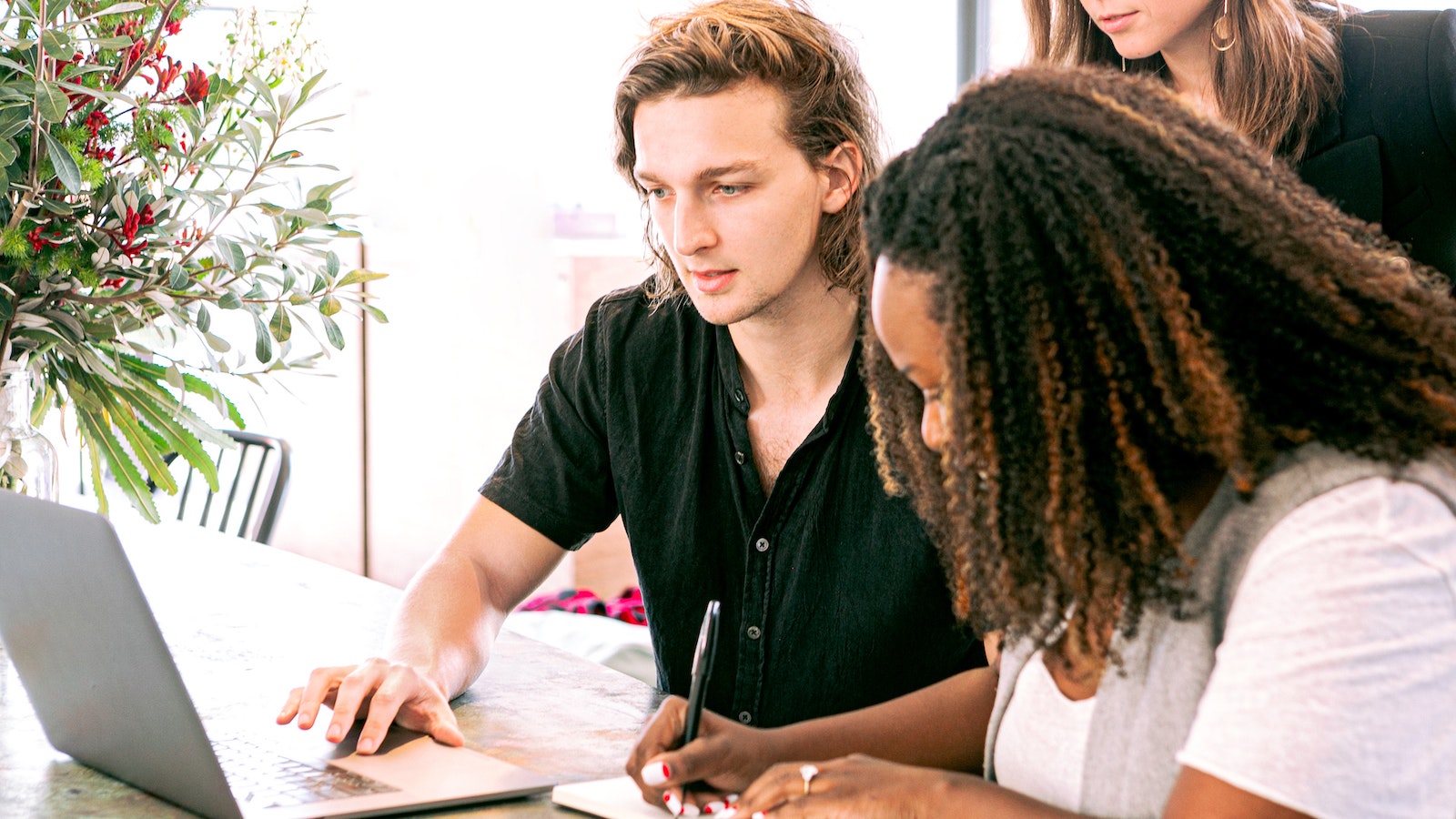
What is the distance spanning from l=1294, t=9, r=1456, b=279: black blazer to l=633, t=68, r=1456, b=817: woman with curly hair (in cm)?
76

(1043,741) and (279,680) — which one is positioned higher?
(1043,741)

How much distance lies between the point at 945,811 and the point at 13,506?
710mm

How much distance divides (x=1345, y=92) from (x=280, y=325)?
1244mm

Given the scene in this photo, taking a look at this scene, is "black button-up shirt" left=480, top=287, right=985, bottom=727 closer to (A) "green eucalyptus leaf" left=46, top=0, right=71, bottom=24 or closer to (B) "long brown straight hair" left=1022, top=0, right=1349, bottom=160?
(B) "long brown straight hair" left=1022, top=0, right=1349, bottom=160

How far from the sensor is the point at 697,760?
3.32 feet

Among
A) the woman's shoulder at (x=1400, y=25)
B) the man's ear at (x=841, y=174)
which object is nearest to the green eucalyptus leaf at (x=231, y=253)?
the man's ear at (x=841, y=174)

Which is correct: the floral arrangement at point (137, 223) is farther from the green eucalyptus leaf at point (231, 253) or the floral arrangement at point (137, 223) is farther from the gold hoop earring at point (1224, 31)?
the gold hoop earring at point (1224, 31)

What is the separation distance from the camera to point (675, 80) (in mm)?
1545

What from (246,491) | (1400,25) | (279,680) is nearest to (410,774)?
(279,680)

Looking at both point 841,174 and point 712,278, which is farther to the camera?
point 841,174

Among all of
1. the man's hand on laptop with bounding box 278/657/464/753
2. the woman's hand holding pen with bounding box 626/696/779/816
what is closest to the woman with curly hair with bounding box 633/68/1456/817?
the woman's hand holding pen with bounding box 626/696/779/816

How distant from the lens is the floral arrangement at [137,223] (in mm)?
1291

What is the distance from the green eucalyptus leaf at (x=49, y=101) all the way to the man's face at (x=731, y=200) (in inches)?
23.0

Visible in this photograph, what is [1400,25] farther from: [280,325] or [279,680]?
[279,680]
